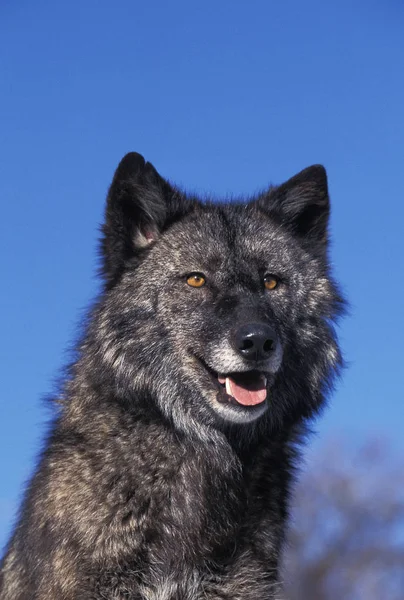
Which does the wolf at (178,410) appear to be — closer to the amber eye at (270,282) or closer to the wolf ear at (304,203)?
the amber eye at (270,282)

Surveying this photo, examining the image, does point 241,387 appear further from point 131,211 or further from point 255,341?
point 131,211

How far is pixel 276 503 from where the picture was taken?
242 inches

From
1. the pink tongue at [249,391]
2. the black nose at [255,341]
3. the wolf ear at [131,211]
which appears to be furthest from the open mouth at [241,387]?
the wolf ear at [131,211]

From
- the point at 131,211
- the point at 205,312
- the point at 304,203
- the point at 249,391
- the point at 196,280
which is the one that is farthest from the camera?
the point at 304,203

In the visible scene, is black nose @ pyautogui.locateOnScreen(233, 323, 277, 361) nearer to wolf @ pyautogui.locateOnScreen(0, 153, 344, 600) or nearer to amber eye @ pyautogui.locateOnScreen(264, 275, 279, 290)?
wolf @ pyautogui.locateOnScreen(0, 153, 344, 600)

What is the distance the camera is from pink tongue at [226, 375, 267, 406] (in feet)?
19.3

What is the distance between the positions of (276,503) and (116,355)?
147 centimetres

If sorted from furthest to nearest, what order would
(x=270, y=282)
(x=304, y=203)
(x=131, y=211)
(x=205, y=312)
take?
(x=304, y=203) → (x=131, y=211) → (x=270, y=282) → (x=205, y=312)

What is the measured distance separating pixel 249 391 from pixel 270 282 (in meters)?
0.87

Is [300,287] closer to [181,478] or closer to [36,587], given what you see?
[181,478]

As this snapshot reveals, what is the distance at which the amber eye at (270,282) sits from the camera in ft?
20.9

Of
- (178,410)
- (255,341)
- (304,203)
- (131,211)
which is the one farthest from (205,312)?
(304,203)

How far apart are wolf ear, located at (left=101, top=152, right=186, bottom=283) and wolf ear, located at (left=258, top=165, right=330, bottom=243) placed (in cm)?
96

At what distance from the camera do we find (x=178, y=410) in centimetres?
615
